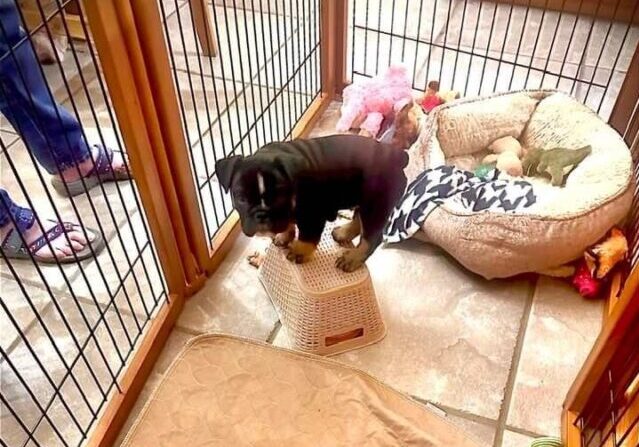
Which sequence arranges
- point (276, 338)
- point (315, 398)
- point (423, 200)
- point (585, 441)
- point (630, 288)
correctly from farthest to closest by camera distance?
point (423, 200) < point (276, 338) < point (315, 398) < point (585, 441) < point (630, 288)

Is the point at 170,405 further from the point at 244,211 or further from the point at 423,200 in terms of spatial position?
the point at 423,200

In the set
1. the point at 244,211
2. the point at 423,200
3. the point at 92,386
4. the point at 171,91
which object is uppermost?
the point at 171,91

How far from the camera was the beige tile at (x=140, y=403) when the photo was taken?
4.59 ft

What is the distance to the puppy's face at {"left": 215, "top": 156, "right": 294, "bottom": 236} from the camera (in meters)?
1.29

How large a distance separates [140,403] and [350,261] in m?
0.51

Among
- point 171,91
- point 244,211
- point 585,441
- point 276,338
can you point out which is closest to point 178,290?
point 276,338

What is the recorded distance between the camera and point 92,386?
145 centimetres

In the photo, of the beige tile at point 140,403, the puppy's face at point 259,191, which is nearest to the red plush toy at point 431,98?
the puppy's face at point 259,191

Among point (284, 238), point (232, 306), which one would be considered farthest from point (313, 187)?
point (232, 306)

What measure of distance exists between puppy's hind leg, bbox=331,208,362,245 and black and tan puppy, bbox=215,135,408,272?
2 centimetres

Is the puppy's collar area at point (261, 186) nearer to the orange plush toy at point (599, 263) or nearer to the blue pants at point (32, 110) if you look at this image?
the blue pants at point (32, 110)

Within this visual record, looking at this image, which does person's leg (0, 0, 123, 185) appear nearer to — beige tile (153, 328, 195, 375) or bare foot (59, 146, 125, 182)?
bare foot (59, 146, 125, 182)

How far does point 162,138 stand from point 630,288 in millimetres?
846

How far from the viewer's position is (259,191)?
4.26ft
